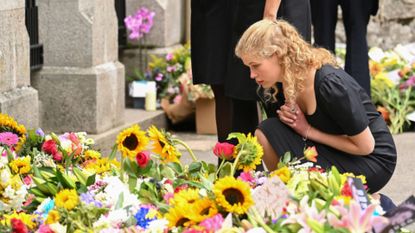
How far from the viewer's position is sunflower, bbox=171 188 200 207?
143 inches

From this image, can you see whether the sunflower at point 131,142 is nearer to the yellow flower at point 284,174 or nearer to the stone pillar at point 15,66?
the yellow flower at point 284,174

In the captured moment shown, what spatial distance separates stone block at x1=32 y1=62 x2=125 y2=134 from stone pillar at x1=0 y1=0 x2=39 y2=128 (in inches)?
41.0

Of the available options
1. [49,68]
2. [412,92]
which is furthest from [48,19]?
[412,92]

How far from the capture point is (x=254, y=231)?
336 centimetres

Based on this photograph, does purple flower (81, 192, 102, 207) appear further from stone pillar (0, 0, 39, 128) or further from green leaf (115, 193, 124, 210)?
stone pillar (0, 0, 39, 128)

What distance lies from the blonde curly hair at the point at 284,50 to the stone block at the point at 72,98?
8.99 feet

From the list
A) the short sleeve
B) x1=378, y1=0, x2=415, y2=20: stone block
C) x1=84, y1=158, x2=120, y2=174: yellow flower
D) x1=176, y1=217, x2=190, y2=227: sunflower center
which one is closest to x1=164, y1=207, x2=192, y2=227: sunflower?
x1=176, y1=217, x2=190, y2=227: sunflower center

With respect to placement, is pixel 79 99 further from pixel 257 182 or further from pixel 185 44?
pixel 257 182

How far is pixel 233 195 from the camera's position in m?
3.55

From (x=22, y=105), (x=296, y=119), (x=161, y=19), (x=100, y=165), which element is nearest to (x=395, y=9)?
(x=161, y=19)

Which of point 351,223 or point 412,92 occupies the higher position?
point 351,223

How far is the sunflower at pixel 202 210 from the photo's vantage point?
3537 mm

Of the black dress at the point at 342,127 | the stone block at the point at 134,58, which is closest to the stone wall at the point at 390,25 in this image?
the stone block at the point at 134,58

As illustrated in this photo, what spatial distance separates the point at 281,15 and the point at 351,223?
274 cm
